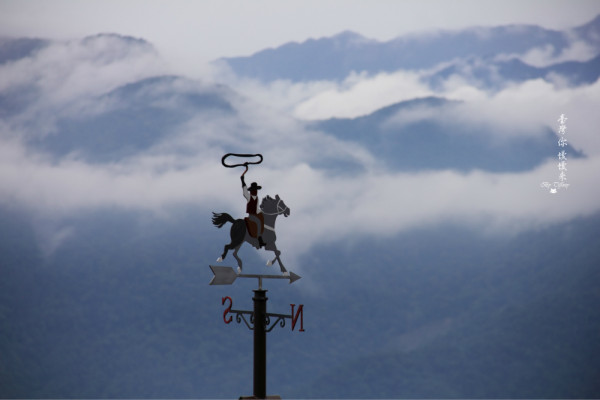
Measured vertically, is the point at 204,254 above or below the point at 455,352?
above

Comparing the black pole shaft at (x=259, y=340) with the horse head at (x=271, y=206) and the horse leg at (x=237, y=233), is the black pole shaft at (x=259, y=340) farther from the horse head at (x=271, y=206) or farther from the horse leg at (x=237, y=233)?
the horse head at (x=271, y=206)

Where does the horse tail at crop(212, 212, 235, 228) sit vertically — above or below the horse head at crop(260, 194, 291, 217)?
below

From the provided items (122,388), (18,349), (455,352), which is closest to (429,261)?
(455,352)

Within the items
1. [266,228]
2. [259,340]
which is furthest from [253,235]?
[259,340]

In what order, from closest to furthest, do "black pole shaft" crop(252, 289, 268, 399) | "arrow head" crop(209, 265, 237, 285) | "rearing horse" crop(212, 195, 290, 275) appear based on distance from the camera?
1. "black pole shaft" crop(252, 289, 268, 399)
2. "arrow head" crop(209, 265, 237, 285)
3. "rearing horse" crop(212, 195, 290, 275)

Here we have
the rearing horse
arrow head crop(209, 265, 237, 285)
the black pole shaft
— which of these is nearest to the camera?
the black pole shaft

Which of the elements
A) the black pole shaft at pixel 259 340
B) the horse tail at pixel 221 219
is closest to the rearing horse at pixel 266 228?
the horse tail at pixel 221 219

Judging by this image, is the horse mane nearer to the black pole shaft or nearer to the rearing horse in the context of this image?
the rearing horse

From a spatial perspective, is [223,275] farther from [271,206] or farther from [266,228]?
[271,206]

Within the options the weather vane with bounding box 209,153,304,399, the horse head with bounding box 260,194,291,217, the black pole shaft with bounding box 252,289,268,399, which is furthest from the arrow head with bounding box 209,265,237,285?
the horse head with bounding box 260,194,291,217

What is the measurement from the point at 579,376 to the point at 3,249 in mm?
32204

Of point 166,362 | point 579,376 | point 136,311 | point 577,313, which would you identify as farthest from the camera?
point 136,311

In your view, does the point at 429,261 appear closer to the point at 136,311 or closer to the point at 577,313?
the point at 577,313

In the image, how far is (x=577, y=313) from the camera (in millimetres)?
38281
